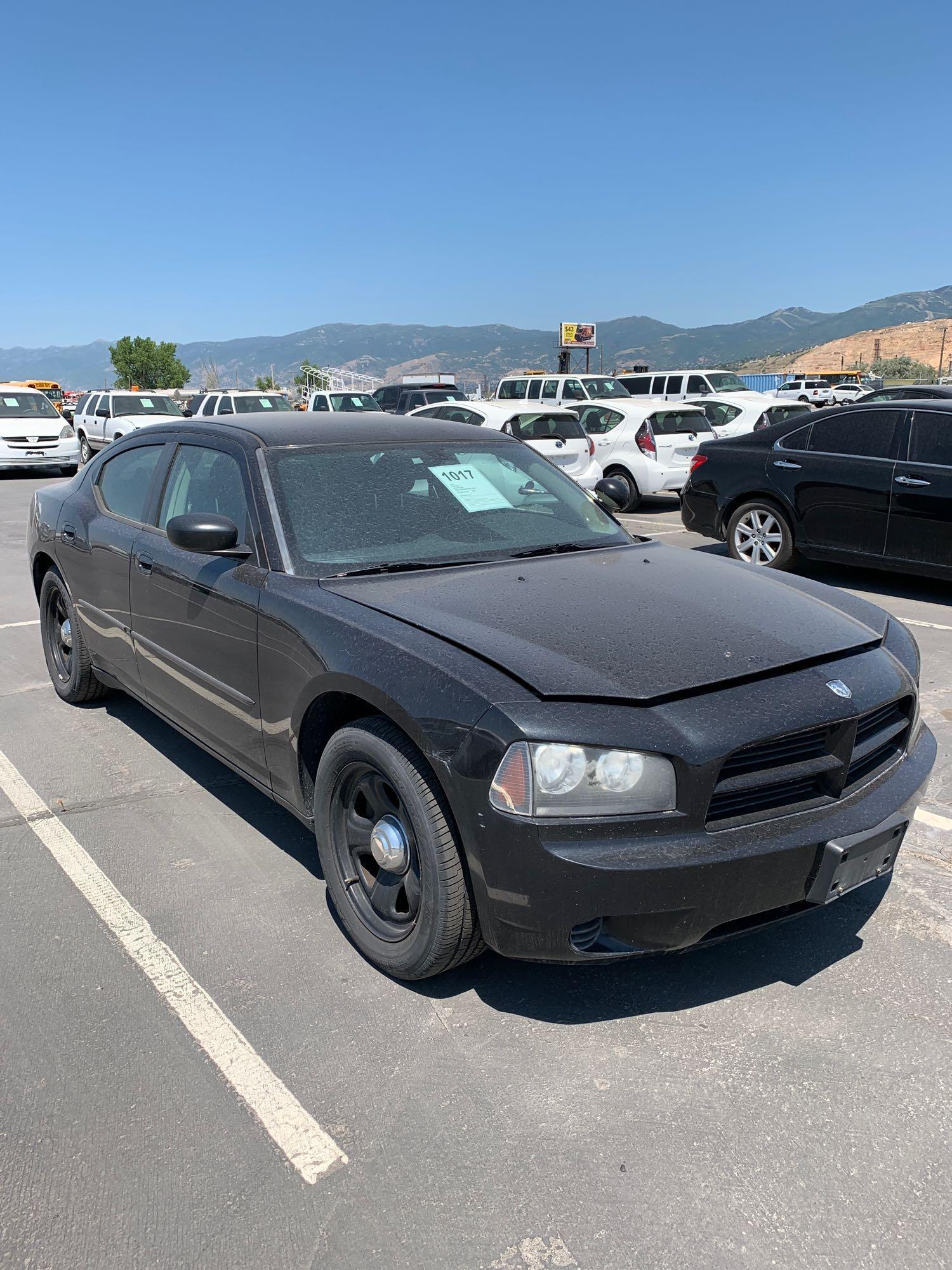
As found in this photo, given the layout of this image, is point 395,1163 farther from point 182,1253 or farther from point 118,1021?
point 118,1021

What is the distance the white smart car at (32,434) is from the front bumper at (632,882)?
66.5 feet

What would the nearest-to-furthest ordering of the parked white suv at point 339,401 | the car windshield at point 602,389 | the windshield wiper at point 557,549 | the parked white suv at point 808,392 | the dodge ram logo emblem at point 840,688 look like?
the dodge ram logo emblem at point 840,688, the windshield wiper at point 557,549, the parked white suv at point 339,401, the car windshield at point 602,389, the parked white suv at point 808,392

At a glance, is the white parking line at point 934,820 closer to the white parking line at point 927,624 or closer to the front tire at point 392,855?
the front tire at point 392,855

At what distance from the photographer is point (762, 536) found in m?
8.80

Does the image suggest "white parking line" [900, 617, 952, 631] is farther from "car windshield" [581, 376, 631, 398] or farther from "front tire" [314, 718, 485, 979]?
"car windshield" [581, 376, 631, 398]

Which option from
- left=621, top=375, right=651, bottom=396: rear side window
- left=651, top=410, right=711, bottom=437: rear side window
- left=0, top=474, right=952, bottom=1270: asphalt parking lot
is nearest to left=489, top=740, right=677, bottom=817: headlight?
left=0, top=474, right=952, bottom=1270: asphalt parking lot

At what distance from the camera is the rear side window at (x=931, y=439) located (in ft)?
24.5

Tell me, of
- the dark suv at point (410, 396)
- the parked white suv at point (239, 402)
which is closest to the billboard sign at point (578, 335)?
the dark suv at point (410, 396)

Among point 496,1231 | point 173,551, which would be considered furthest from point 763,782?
point 173,551

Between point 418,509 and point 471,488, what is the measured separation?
32cm

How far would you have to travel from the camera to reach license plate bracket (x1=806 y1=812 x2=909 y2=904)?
2525 mm

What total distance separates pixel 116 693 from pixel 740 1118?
440cm

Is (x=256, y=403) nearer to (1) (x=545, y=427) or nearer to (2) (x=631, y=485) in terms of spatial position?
(1) (x=545, y=427)

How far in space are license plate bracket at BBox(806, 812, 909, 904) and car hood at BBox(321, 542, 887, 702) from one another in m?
0.48
